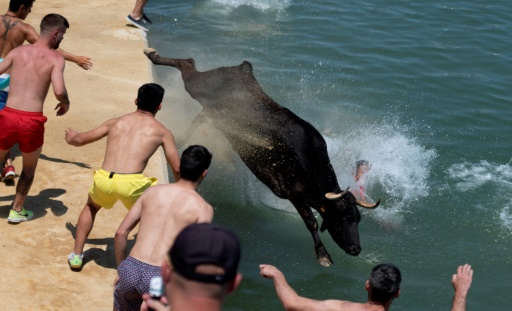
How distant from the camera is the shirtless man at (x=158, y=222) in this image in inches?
241

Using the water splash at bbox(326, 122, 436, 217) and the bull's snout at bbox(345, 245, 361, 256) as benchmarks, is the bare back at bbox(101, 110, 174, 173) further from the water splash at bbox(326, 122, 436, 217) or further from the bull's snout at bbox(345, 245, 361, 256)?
the water splash at bbox(326, 122, 436, 217)

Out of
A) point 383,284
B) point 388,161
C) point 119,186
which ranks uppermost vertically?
point 383,284

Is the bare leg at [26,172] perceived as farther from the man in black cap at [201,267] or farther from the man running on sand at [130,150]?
the man in black cap at [201,267]

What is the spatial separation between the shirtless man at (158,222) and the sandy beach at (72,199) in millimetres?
1609

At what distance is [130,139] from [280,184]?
3460 mm

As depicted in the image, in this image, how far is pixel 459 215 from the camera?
12.1m

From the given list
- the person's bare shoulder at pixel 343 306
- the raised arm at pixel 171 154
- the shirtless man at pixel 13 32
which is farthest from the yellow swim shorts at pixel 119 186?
the person's bare shoulder at pixel 343 306

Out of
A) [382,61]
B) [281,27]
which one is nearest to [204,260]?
[382,61]

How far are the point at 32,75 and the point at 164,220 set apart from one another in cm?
290

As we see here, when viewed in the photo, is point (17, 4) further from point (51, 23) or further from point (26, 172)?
point (26, 172)

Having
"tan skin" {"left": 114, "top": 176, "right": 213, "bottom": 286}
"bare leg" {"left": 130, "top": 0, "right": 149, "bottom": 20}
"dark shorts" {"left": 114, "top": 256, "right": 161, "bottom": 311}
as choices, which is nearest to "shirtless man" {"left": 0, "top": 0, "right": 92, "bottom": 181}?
"tan skin" {"left": 114, "top": 176, "right": 213, "bottom": 286}

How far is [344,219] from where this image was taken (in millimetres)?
10203

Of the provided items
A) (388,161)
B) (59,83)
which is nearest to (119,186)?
(59,83)

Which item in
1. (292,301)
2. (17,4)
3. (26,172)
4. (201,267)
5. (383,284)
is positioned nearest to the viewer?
(201,267)
